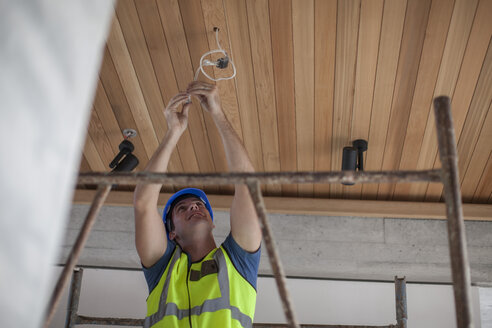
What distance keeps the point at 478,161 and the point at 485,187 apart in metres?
0.36

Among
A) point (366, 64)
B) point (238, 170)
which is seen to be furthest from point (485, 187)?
→ point (238, 170)

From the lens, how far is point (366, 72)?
2539 mm

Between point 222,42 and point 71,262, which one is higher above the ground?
point 222,42

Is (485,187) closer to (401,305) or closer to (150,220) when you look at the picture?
(401,305)

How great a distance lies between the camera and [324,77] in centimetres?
259

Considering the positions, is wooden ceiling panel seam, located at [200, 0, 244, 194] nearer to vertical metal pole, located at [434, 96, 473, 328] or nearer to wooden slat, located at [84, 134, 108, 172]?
wooden slat, located at [84, 134, 108, 172]

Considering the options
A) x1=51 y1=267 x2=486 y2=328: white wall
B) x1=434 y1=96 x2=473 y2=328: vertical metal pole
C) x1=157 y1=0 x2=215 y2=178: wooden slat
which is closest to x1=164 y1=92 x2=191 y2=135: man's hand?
x1=157 y1=0 x2=215 y2=178: wooden slat

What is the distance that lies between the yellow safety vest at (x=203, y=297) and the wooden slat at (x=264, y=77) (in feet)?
3.75

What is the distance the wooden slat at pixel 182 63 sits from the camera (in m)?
2.37

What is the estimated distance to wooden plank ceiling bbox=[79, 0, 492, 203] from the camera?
229cm

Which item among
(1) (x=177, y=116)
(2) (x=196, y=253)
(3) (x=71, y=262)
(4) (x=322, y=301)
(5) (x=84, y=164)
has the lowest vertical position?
(3) (x=71, y=262)

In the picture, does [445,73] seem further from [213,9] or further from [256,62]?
[213,9]

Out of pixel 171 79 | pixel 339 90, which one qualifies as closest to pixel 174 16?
pixel 171 79

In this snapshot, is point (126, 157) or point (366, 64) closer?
point (366, 64)
